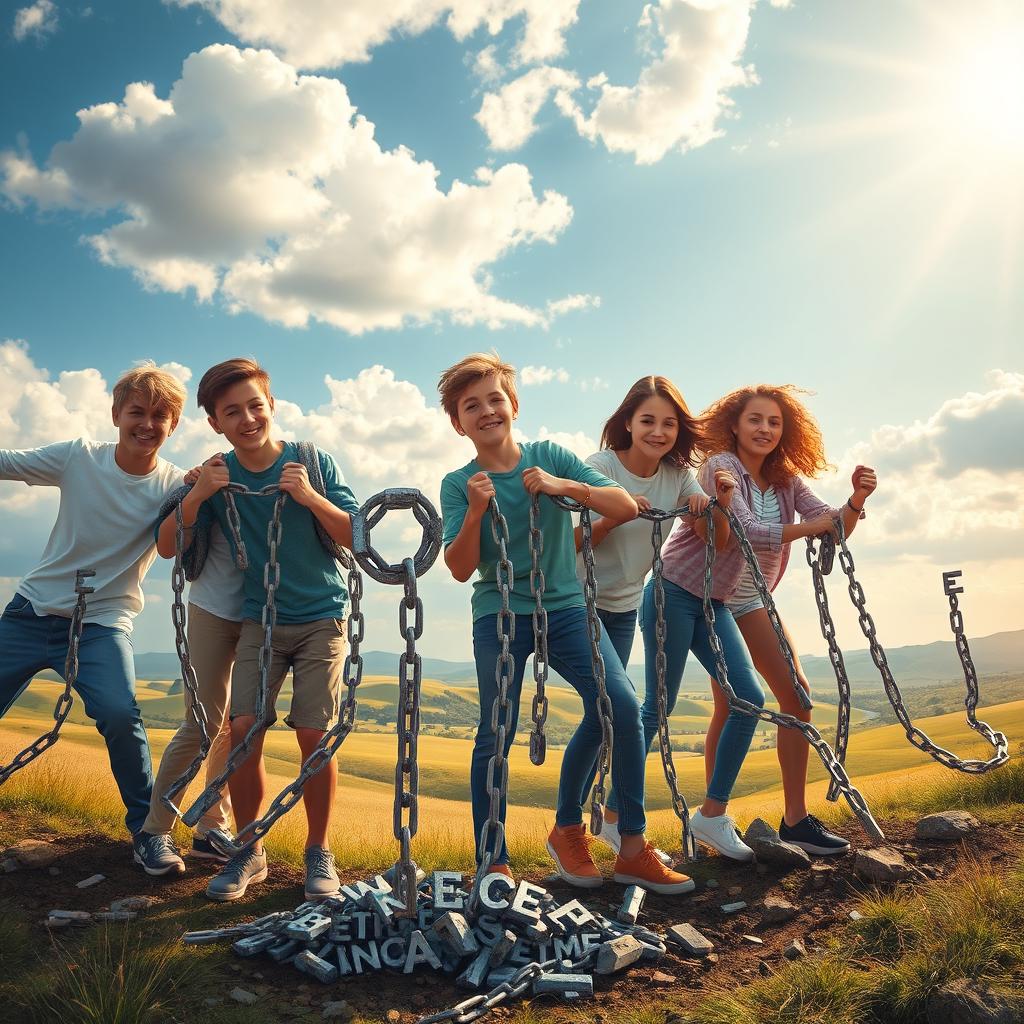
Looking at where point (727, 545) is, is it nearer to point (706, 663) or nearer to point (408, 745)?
point (706, 663)

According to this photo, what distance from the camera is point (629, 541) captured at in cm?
514

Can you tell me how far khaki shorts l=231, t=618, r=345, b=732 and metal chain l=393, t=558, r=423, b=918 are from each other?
123 centimetres

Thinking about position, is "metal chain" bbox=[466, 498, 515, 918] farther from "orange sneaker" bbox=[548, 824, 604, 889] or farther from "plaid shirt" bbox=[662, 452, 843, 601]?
"plaid shirt" bbox=[662, 452, 843, 601]

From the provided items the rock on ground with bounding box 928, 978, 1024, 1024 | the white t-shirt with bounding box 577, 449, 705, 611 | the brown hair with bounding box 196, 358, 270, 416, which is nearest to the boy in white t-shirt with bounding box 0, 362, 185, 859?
the brown hair with bounding box 196, 358, 270, 416

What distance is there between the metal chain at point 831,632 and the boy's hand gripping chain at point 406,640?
292cm

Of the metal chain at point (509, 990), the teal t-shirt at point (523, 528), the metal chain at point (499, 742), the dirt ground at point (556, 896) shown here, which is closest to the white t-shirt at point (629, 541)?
the teal t-shirt at point (523, 528)

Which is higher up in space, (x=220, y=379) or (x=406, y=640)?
(x=220, y=379)

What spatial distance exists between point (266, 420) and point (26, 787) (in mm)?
3694

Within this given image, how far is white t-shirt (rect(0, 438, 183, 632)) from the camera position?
16.3ft

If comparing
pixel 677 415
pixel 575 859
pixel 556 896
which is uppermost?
pixel 677 415

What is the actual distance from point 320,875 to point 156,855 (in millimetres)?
1094

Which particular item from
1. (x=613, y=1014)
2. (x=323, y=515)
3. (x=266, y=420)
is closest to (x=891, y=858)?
(x=613, y=1014)

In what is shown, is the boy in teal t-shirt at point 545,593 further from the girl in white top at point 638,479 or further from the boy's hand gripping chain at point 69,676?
the boy's hand gripping chain at point 69,676

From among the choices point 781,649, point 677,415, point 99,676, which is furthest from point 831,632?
point 99,676
